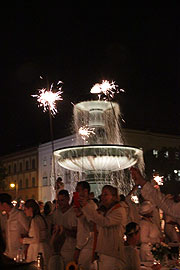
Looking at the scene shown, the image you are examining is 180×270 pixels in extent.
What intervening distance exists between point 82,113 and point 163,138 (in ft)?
184

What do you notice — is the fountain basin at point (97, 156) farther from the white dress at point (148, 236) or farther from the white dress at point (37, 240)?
the white dress at point (37, 240)

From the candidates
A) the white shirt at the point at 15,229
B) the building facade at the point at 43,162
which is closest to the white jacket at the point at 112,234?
the white shirt at the point at 15,229

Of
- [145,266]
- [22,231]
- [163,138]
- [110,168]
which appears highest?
[163,138]

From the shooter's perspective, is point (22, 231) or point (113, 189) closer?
point (113, 189)

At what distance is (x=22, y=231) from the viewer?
12.0 m

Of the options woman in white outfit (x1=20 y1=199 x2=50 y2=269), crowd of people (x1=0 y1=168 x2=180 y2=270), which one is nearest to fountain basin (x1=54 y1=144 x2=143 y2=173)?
crowd of people (x1=0 y1=168 x2=180 y2=270)

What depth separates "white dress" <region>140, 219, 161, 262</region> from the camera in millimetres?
12969

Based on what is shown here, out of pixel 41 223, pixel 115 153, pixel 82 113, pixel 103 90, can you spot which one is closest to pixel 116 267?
pixel 41 223

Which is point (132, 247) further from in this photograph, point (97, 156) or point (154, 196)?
point (97, 156)

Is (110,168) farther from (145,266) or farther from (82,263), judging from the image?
(82,263)

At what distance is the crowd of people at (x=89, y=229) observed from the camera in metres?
8.34

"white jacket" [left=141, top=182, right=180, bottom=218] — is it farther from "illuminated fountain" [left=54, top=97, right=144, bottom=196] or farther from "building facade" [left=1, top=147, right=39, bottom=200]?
"building facade" [left=1, top=147, right=39, bottom=200]

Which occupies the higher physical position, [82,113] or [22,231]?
[82,113]

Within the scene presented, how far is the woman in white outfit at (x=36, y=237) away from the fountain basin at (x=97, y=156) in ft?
48.6
